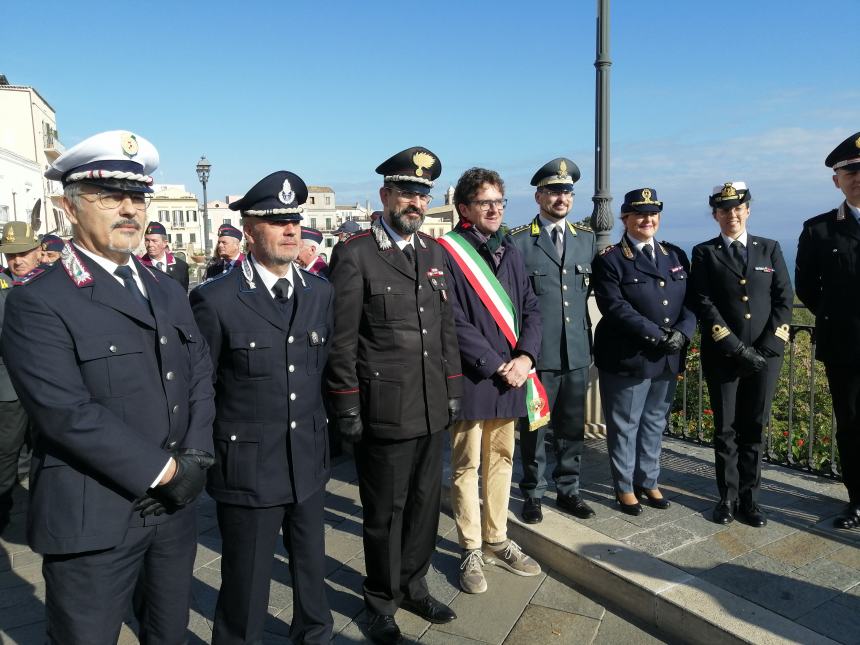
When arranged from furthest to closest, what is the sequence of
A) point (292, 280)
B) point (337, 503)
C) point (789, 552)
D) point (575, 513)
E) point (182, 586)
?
point (337, 503), point (575, 513), point (789, 552), point (292, 280), point (182, 586)

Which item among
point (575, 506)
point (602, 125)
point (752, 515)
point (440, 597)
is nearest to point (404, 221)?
point (440, 597)

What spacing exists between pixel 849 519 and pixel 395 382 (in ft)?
9.71

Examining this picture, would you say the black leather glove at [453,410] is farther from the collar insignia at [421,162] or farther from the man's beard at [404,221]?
the collar insignia at [421,162]

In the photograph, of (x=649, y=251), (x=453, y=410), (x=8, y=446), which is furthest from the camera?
(x=8, y=446)

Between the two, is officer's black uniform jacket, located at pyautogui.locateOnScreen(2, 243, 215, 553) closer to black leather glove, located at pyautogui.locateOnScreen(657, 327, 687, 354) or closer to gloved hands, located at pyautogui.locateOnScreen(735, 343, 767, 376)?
black leather glove, located at pyautogui.locateOnScreen(657, 327, 687, 354)

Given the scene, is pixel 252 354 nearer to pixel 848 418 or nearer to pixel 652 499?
pixel 652 499

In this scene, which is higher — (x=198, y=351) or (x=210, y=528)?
(x=198, y=351)

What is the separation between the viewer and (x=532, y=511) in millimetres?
4172

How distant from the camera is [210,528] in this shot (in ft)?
15.0

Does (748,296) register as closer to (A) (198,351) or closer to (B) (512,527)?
(B) (512,527)

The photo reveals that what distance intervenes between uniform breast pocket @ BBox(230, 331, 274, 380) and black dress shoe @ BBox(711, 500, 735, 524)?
2.99 metres

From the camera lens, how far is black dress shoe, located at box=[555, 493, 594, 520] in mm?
4258

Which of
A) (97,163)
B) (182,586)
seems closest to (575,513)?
(182,586)

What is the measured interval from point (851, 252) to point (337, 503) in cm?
385
